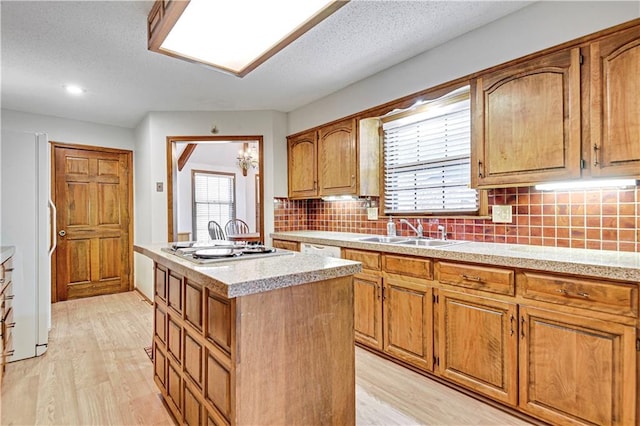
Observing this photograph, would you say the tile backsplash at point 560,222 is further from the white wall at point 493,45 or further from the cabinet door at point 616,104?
the white wall at point 493,45

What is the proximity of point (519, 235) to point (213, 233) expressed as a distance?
5.98 metres

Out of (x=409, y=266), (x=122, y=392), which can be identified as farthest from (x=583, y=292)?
(x=122, y=392)

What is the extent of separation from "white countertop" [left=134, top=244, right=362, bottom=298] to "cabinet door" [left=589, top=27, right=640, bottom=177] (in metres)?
1.46

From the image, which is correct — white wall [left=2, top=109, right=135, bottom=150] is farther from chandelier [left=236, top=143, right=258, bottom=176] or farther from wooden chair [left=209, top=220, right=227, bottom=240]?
wooden chair [left=209, top=220, right=227, bottom=240]

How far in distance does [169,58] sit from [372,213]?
7.53 feet

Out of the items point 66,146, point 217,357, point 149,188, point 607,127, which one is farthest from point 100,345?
point 607,127

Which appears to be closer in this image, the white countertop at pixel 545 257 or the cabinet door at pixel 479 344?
the white countertop at pixel 545 257

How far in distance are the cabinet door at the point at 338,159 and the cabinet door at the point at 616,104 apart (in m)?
1.88

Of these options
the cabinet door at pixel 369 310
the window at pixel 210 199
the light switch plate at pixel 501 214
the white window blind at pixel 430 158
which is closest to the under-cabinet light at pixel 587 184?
the light switch plate at pixel 501 214

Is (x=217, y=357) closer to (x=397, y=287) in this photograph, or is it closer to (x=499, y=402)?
(x=397, y=287)

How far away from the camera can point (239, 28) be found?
150 centimetres

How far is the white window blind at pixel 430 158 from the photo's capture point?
2.61 meters

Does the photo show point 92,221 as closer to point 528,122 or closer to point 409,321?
point 409,321

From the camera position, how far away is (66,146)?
14.6 feet
